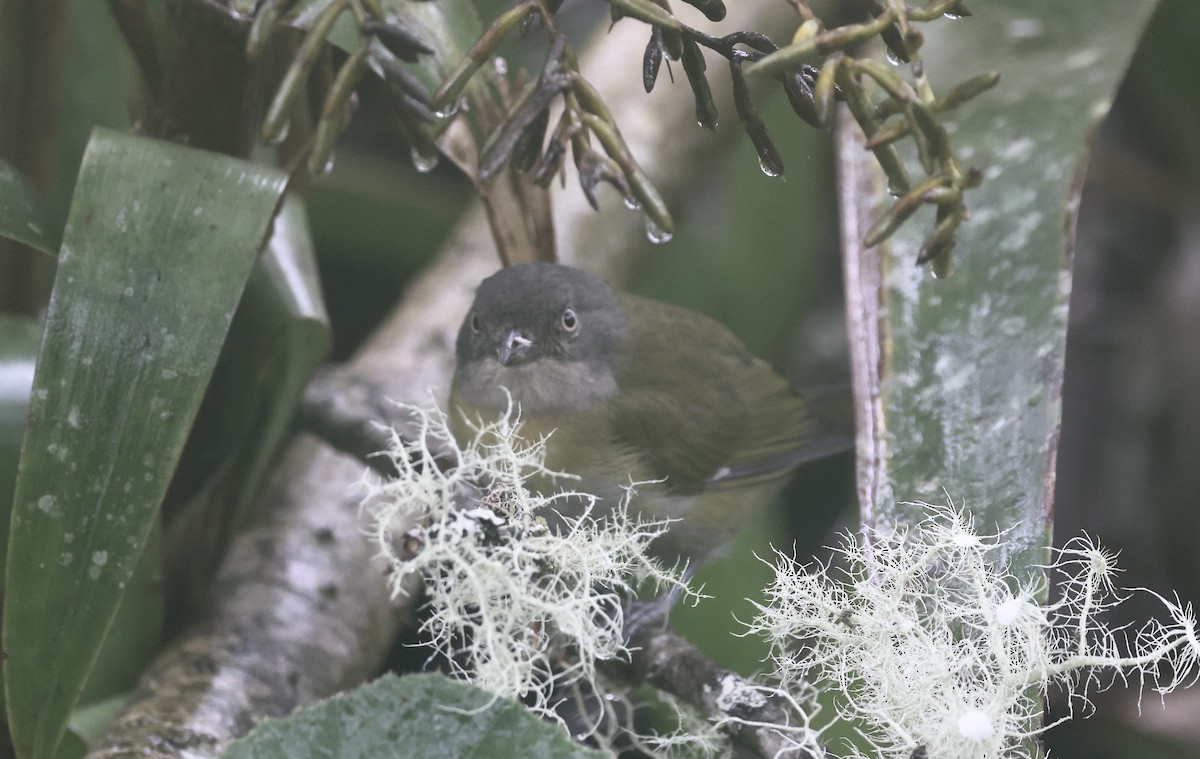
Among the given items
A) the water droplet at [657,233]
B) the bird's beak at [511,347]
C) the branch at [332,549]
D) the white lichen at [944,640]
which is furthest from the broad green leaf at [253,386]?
the white lichen at [944,640]

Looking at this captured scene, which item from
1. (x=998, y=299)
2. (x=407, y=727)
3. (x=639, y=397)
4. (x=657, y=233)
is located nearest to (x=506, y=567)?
(x=407, y=727)

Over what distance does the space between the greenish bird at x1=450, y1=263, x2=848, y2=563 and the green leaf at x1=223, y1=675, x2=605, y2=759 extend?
1.32 ft

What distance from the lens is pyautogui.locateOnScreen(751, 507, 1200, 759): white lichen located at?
62 cm

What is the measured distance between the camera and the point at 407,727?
65cm

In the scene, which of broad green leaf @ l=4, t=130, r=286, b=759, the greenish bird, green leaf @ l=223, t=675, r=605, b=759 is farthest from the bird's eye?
green leaf @ l=223, t=675, r=605, b=759

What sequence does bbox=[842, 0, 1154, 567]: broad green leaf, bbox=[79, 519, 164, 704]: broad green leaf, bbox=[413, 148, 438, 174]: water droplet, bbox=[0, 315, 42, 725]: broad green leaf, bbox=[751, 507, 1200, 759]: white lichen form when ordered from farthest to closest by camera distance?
bbox=[79, 519, 164, 704]: broad green leaf → bbox=[0, 315, 42, 725]: broad green leaf → bbox=[842, 0, 1154, 567]: broad green leaf → bbox=[413, 148, 438, 174]: water droplet → bbox=[751, 507, 1200, 759]: white lichen

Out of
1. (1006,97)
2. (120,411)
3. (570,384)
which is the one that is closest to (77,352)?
(120,411)

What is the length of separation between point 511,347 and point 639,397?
0.63 ft

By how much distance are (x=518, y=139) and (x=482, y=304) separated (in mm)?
490

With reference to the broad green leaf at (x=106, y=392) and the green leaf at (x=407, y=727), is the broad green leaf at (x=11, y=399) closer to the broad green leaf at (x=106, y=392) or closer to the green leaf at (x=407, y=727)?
the broad green leaf at (x=106, y=392)

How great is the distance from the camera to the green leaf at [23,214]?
911 mm

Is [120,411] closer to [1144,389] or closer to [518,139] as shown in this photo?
[518,139]

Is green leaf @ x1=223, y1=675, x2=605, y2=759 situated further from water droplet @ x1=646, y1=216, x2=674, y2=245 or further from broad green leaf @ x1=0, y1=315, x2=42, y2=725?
broad green leaf @ x1=0, y1=315, x2=42, y2=725

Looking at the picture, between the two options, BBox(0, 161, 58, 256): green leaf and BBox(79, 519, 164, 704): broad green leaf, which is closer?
BBox(0, 161, 58, 256): green leaf
